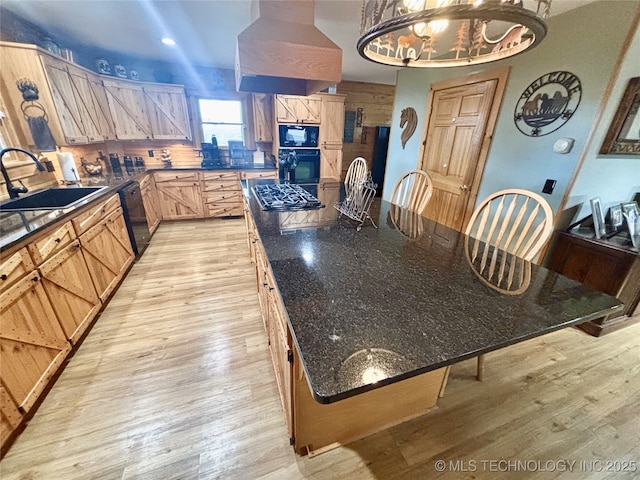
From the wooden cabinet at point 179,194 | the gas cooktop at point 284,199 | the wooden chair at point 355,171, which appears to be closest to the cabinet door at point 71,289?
the gas cooktop at point 284,199

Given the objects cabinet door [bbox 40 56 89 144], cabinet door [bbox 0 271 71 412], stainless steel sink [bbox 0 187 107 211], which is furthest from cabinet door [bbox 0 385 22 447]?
cabinet door [bbox 40 56 89 144]

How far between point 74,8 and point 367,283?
3369 mm

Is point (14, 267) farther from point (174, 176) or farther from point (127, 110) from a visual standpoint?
point (127, 110)

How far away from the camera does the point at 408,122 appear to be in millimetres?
3582

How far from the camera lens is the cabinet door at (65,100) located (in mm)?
2391

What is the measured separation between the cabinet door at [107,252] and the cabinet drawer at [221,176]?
5.17 ft

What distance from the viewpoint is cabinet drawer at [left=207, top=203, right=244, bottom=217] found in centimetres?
423

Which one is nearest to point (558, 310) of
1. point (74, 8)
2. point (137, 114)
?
point (74, 8)

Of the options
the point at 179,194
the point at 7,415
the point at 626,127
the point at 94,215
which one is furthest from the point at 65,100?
the point at 626,127

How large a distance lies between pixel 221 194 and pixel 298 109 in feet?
6.10

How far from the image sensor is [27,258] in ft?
4.46

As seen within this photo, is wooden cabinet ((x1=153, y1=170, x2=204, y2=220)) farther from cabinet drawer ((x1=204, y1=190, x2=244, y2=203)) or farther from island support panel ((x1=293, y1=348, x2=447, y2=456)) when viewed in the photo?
island support panel ((x1=293, y1=348, x2=447, y2=456))

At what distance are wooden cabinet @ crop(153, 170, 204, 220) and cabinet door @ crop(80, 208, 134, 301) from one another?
1.41 meters

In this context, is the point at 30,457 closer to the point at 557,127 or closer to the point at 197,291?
the point at 197,291
